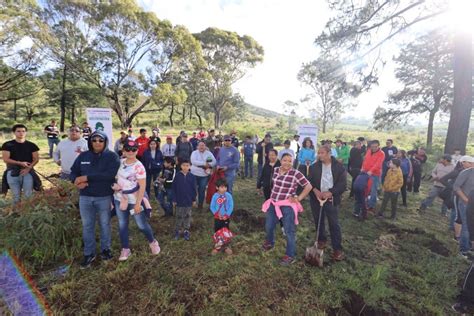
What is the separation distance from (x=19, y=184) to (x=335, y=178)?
225 inches

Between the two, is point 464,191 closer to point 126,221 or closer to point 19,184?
point 126,221

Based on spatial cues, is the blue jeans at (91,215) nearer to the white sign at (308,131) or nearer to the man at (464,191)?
the man at (464,191)

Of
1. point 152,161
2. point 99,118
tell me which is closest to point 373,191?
point 152,161

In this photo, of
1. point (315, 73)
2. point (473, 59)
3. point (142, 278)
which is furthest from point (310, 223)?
point (473, 59)

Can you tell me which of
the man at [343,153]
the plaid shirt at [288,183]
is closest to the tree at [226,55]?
the man at [343,153]

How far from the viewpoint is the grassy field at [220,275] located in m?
2.78

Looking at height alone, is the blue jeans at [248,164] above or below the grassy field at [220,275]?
above

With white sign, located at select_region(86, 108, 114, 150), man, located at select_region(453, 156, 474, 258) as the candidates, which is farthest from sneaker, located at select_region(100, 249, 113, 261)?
man, located at select_region(453, 156, 474, 258)

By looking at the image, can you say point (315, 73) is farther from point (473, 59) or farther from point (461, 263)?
point (461, 263)

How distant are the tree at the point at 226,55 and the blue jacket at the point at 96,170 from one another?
26.4m

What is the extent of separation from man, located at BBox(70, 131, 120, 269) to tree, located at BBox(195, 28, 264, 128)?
26.4m

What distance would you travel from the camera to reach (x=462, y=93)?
859cm

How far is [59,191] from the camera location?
392cm

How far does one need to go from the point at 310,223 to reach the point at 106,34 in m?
22.0
